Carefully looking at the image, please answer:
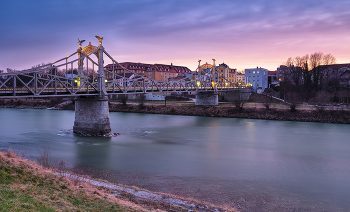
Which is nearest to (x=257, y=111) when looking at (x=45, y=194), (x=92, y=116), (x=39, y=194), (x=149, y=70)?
(x=92, y=116)

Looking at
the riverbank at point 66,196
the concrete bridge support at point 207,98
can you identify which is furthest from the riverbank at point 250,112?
the riverbank at point 66,196

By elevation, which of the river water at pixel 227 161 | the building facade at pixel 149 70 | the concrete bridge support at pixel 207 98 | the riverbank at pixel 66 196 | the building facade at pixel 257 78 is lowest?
the river water at pixel 227 161

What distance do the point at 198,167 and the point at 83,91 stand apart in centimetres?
1312

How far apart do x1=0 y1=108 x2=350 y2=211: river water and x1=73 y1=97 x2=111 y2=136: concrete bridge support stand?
1187 millimetres

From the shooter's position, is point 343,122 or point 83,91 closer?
point 83,91

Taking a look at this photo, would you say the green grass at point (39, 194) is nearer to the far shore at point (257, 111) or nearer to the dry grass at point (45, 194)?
the dry grass at point (45, 194)

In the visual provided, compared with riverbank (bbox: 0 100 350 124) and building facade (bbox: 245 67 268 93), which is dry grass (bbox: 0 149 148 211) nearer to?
riverbank (bbox: 0 100 350 124)

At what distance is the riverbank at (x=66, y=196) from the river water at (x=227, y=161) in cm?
185

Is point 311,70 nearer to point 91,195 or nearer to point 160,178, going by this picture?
point 160,178

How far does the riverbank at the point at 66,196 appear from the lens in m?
5.88

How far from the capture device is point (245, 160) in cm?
1602

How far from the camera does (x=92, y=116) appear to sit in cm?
2261

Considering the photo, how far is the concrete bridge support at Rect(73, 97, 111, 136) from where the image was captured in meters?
22.4

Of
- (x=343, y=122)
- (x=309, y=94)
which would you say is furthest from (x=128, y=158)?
(x=309, y=94)
